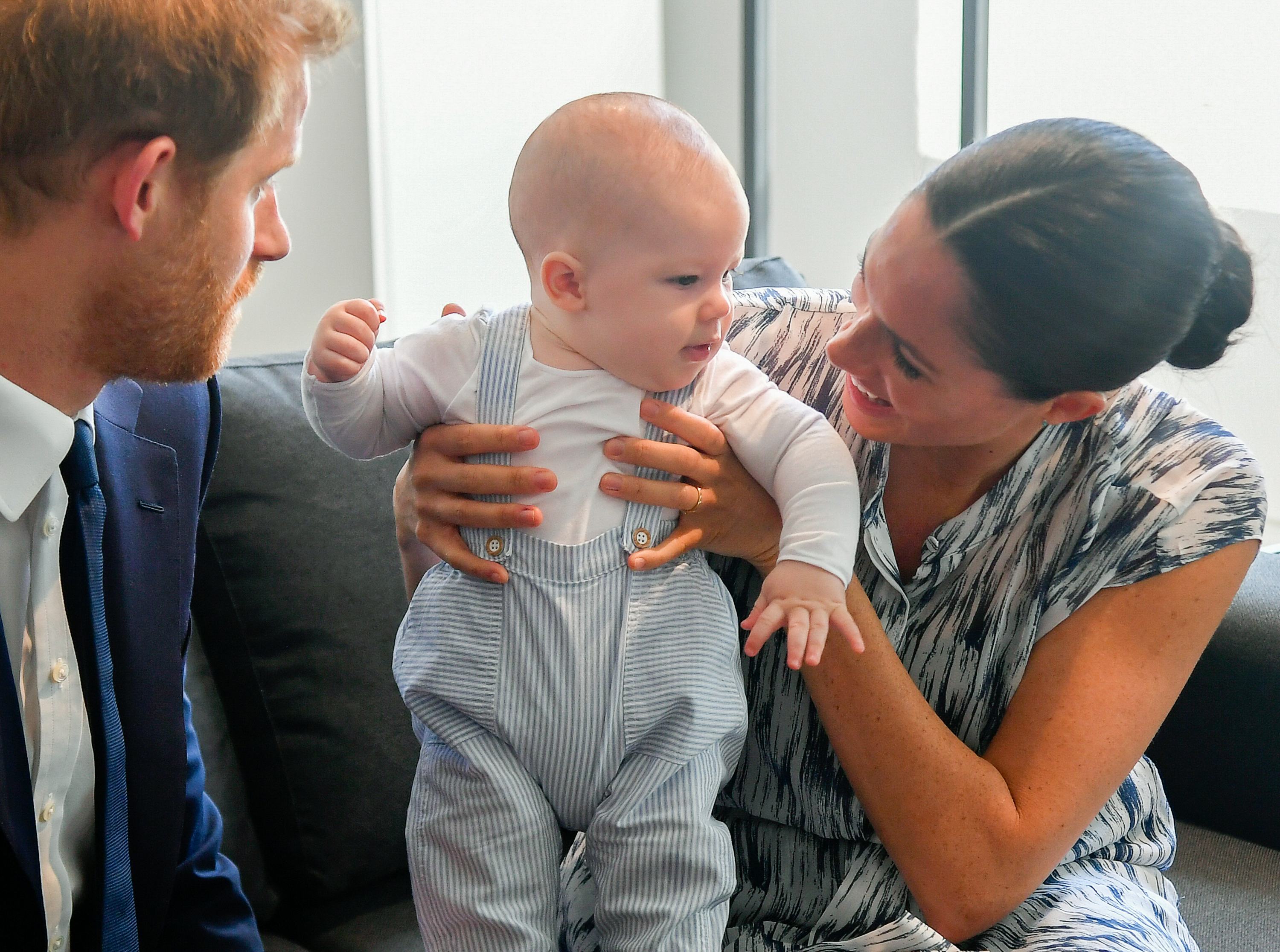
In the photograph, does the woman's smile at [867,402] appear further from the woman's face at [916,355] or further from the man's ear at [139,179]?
the man's ear at [139,179]

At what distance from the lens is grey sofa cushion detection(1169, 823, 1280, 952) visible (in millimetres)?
1475

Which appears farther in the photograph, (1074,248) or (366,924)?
(366,924)

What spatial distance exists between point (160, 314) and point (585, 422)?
399 mm

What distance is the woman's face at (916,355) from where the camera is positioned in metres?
1.14

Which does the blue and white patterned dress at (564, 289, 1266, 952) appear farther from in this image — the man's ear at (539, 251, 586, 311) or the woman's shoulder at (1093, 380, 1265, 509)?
the man's ear at (539, 251, 586, 311)

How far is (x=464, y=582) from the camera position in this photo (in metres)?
1.16

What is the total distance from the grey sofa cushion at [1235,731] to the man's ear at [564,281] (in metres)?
1.12

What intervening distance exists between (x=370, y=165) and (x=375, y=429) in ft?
7.23

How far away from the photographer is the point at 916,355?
1.17 m

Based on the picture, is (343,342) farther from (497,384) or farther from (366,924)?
(366,924)

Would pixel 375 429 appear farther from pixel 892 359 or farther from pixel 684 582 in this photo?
pixel 892 359

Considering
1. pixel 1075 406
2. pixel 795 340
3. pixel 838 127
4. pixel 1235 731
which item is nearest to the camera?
pixel 1075 406

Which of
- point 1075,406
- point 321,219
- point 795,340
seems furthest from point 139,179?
point 321,219

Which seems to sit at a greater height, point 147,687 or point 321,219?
point 321,219
